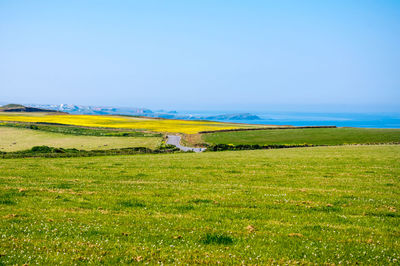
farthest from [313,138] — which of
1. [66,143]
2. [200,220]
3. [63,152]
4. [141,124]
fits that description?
[200,220]

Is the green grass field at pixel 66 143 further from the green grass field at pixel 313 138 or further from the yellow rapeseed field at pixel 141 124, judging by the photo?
the yellow rapeseed field at pixel 141 124

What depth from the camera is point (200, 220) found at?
10820 millimetres

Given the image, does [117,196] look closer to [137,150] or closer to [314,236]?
[314,236]

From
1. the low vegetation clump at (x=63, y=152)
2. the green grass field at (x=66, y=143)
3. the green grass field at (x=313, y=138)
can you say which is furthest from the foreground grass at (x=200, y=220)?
the green grass field at (x=313, y=138)

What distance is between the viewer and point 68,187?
1686cm

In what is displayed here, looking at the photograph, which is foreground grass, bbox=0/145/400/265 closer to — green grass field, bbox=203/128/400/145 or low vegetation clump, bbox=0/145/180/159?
low vegetation clump, bbox=0/145/180/159

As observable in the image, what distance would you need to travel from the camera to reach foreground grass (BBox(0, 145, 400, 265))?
8.02 meters

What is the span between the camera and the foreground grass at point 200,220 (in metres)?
8.02

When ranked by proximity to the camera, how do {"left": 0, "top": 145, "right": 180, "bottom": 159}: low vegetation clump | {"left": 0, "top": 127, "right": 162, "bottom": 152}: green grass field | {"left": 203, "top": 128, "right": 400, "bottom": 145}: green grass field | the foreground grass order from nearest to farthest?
the foreground grass < {"left": 0, "top": 145, "right": 180, "bottom": 159}: low vegetation clump < {"left": 0, "top": 127, "right": 162, "bottom": 152}: green grass field < {"left": 203, "top": 128, "right": 400, "bottom": 145}: green grass field

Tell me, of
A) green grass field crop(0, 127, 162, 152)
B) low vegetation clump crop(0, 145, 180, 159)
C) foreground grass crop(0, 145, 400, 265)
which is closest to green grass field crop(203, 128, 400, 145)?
green grass field crop(0, 127, 162, 152)

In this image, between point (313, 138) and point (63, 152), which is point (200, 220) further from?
point (313, 138)

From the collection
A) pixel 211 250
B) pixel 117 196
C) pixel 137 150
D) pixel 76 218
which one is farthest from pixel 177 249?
pixel 137 150

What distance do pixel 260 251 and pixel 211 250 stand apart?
4.37 feet

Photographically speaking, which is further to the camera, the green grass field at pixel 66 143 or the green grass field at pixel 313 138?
the green grass field at pixel 313 138
